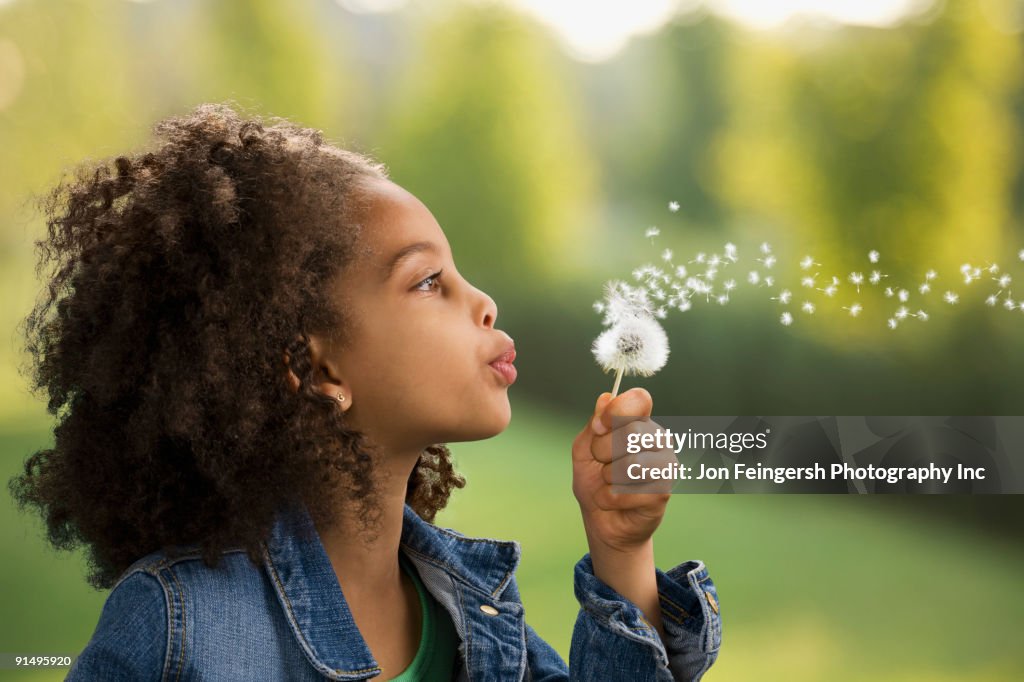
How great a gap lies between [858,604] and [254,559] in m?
1.53

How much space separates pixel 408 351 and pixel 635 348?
258 millimetres

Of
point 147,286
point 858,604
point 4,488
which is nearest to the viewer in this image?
point 147,286

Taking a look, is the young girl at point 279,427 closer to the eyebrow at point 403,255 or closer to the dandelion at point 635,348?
the eyebrow at point 403,255

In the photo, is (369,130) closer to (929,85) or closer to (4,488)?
(4,488)

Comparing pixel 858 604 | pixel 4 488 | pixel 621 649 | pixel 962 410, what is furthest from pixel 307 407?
pixel 962 410

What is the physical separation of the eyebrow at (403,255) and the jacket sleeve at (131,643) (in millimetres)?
319

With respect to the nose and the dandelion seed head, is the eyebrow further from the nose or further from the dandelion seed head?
the dandelion seed head

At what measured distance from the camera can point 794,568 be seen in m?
2.11

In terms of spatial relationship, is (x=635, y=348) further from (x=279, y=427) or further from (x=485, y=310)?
(x=279, y=427)

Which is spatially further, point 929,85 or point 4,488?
point 929,85

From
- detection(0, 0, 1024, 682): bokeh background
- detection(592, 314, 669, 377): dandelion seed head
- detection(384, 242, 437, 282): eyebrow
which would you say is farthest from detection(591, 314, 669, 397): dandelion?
detection(0, 0, 1024, 682): bokeh background

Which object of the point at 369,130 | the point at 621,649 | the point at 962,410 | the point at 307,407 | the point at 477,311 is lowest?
the point at 621,649

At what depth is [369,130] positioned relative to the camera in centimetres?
213

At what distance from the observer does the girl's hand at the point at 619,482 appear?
0.90m
